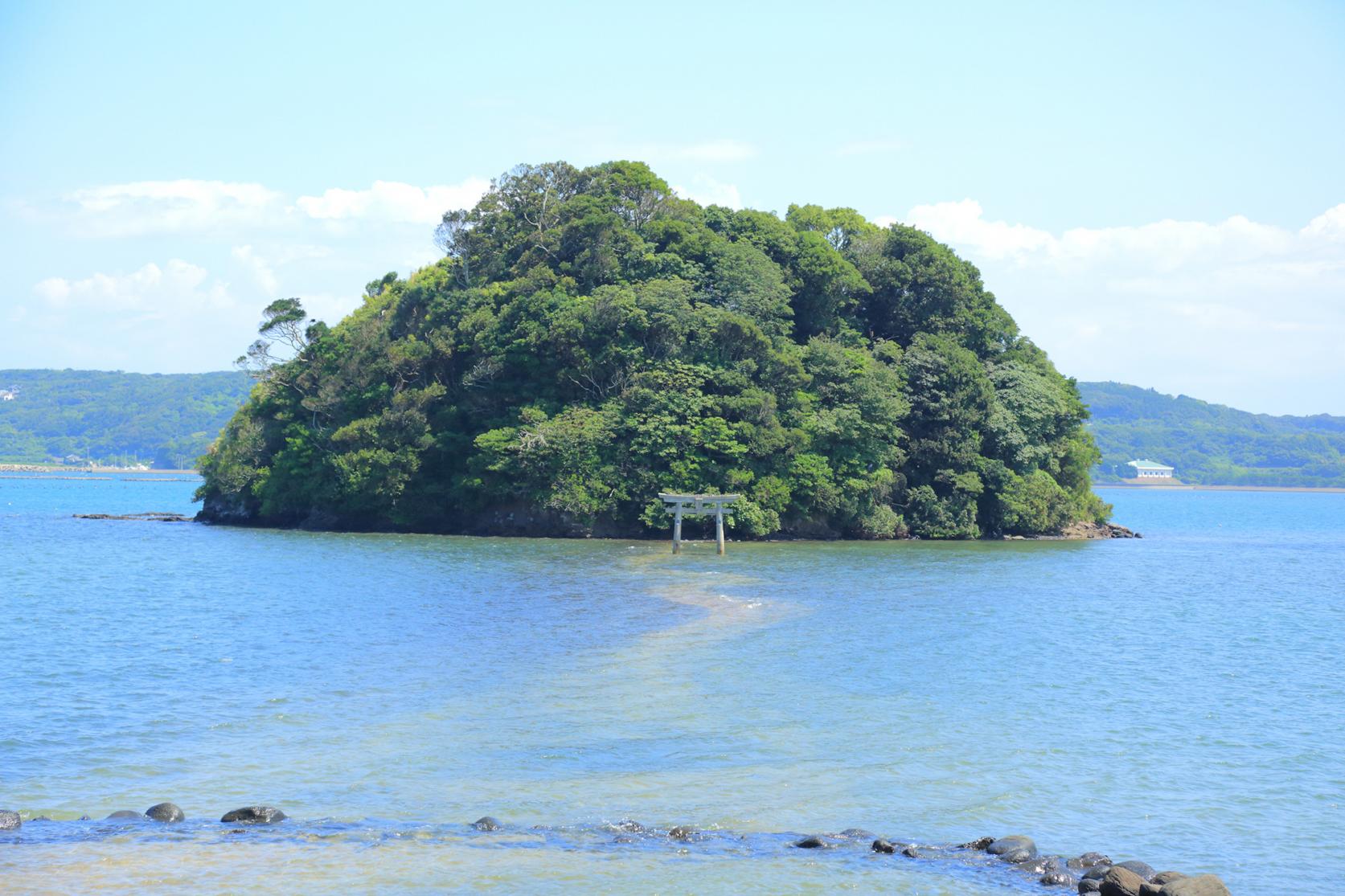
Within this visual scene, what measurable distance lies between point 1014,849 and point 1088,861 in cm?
80

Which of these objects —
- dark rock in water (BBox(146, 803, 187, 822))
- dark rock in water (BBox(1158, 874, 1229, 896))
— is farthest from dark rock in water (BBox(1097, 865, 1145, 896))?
dark rock in water (BBox(146, 803, 187, 822))

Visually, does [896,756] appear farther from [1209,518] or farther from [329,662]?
[1209,518]

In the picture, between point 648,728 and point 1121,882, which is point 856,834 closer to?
point 1121,882

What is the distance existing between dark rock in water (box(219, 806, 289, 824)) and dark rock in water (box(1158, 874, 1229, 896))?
32.4ft

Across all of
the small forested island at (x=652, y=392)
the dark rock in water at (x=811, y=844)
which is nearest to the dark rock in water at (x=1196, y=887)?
the dark rock in water at (x=811, y=844)

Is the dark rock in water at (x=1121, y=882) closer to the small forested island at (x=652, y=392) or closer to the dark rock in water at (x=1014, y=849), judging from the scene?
the dark rock in water at (x=1014, y=849)

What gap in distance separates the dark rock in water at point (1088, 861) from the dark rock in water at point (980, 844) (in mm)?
902

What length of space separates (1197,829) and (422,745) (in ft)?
35.5

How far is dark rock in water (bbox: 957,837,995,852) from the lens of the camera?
1359 cm

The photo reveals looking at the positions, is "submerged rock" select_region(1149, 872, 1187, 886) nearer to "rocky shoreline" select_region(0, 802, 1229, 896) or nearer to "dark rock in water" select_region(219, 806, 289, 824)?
"rocky shoreline" select_region(0, 802, 1229, 896)

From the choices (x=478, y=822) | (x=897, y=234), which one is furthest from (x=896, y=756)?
(x=897, y=234)

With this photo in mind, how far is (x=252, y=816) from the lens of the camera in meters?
13.9

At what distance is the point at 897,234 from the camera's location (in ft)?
215

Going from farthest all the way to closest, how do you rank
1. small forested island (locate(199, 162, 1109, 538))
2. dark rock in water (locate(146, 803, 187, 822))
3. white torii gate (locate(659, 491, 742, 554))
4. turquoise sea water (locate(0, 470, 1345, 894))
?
small forested island (locate(199, 162, 1109, 538)), white torii gate (locate(659, 491, 742, 554)), dark rock in water (locate(146, 803, 187, 822)), turquoise sea water (locate(0, 470, 1345, 894))
